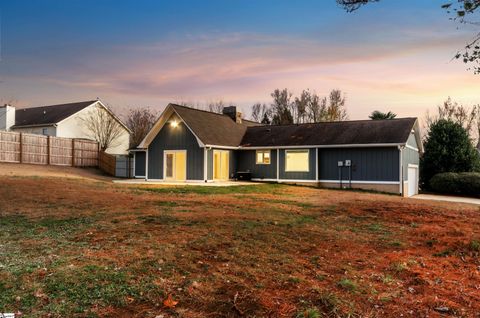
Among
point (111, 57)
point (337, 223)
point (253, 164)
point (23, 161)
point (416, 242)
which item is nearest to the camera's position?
point (416, 242)

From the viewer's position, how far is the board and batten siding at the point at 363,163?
21188mm

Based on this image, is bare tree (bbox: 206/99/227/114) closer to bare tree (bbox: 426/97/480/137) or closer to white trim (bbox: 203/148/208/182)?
bare tree (bbox: 426/97/480/137)

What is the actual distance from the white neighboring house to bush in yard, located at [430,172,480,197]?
27719 mm

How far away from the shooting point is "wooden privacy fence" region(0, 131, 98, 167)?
85.7ft

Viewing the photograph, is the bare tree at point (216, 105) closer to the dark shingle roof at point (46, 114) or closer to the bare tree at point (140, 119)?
the bare tree at point (140, 119)

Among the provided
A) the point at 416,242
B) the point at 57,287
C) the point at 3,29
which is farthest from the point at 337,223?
the point at 3,29

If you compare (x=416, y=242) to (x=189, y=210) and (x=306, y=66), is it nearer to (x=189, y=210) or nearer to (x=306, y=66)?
(x=189, y=210)

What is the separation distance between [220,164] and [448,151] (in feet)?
51.0

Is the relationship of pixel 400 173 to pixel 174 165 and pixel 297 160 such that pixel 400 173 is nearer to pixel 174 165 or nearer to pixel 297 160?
pixel 297 160

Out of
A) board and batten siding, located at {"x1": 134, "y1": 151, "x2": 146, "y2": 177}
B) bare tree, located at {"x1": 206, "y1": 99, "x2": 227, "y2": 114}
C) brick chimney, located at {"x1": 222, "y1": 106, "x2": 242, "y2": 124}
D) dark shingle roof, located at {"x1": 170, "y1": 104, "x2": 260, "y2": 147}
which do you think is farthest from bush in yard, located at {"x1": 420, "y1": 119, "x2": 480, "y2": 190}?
bare tree, located at {"x1": 206, "y1": 99, "x2": 227, "y2": 114}

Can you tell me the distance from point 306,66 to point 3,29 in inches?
549

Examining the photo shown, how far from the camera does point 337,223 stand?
900 centimetres

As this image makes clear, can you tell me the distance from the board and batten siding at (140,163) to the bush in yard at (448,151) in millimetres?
20045

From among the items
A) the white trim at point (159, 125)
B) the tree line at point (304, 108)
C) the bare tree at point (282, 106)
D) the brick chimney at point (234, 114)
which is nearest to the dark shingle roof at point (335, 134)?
the brick chimney at point (234, 114)
